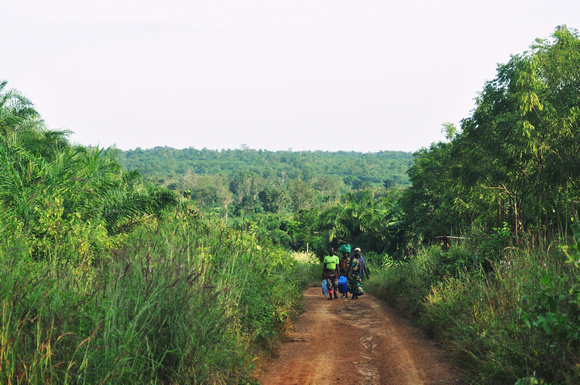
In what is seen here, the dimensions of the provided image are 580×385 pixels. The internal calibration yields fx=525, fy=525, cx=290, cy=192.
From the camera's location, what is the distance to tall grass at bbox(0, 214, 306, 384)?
3.95 m

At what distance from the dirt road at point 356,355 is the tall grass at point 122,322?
733 millimetres

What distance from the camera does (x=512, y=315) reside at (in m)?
5.54

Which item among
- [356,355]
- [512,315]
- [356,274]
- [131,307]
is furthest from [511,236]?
[131,307]

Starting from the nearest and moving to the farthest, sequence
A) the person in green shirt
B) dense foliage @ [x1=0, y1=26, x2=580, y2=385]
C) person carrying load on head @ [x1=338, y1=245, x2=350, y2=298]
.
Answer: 1. dense foliage @ [x1=0, y1=26, x2=580, y2=385]
2. the person in green shirt
3. person carrying load on head @ [x1=338, y1=245, x2=350, y2=298]

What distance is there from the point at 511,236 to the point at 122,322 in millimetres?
7693

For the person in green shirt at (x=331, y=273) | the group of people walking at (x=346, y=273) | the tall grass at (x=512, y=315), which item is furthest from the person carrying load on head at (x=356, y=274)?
the tall grass at (x=512, y=315)

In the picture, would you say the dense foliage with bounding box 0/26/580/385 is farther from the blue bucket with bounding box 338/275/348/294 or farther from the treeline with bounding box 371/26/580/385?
the blue bucket with bounding box 338/275/348/294

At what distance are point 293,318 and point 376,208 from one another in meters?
28.8

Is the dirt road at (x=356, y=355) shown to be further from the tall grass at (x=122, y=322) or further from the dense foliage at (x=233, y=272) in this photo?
the tall grass at (x=122, y=322)

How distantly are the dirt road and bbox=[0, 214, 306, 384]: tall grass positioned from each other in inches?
28.9

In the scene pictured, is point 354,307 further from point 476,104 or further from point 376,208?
point 376,208

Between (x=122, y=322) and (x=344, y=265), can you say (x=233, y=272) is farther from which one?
(x=344, y=265)

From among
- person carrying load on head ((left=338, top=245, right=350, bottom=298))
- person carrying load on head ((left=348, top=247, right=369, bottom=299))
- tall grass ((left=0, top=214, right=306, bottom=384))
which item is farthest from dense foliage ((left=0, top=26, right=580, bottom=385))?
person carrying load on head ((left=338, top=245, right=350, bottom=298))

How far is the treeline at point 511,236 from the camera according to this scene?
484cm
